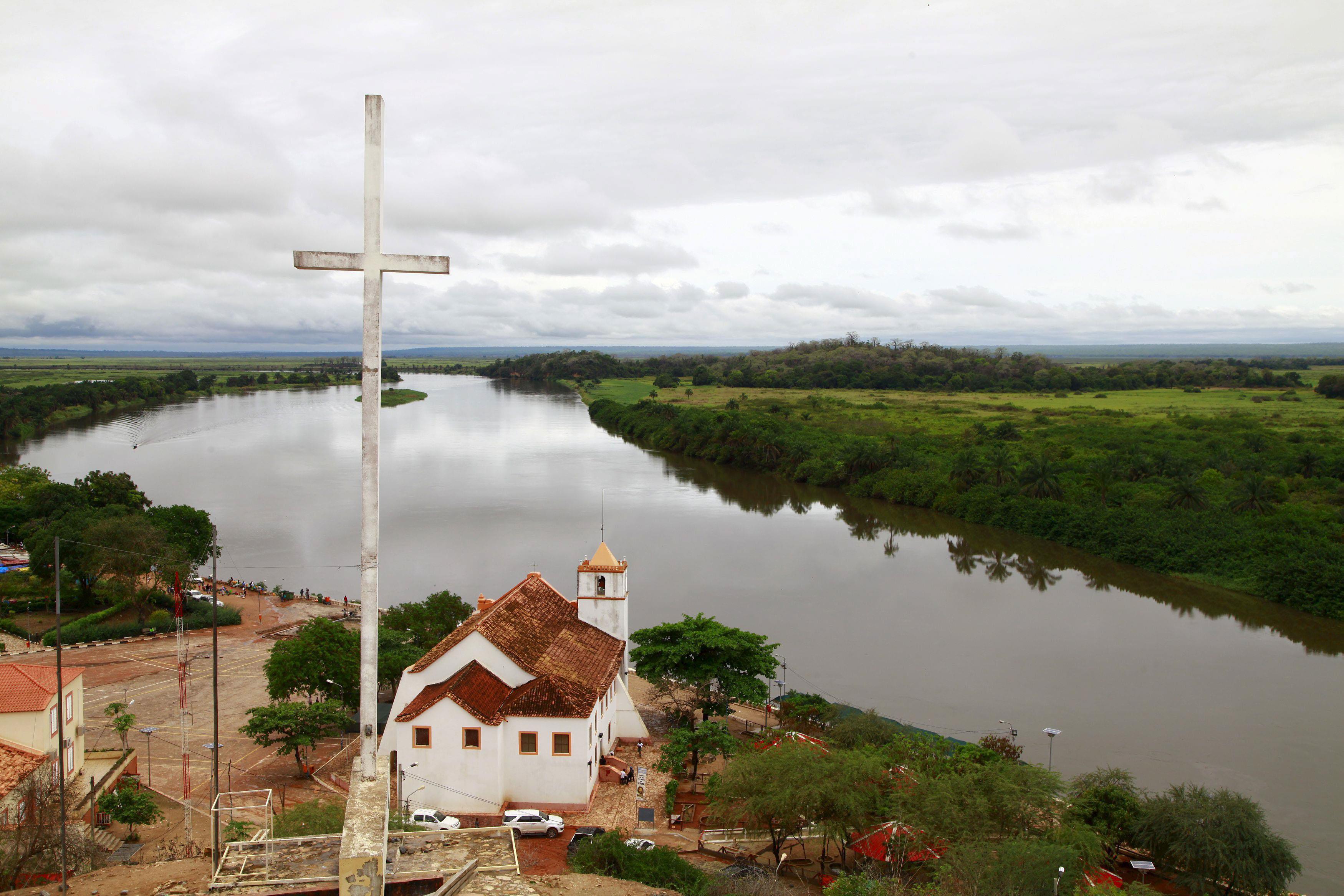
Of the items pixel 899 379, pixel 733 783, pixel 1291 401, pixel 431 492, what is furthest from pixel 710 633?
pixel 899 379

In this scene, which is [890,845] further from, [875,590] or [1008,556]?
[1008,556]

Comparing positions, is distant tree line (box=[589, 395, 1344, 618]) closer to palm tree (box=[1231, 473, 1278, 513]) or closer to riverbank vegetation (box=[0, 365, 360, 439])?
palm tree (box=[1231, 473, 1278, 513])

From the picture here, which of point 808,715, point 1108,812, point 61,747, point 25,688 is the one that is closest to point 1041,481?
point 808,715

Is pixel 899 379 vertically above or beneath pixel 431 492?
above

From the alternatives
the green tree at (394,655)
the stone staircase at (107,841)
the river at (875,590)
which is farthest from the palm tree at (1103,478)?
the stone staircase at (107,841)

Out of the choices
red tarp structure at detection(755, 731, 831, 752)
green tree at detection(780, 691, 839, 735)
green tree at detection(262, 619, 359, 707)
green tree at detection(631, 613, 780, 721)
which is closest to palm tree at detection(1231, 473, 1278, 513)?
green tree at detection(780, 691, 839, 735)

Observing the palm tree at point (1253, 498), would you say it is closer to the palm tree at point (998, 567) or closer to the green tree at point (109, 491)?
the palm tree at point (998, 567)

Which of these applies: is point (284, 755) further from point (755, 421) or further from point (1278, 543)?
point (755, 421)
